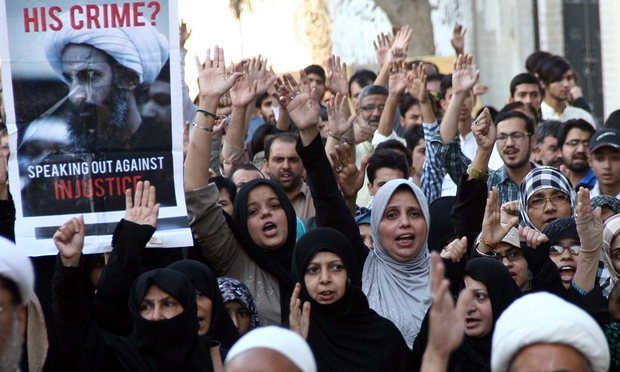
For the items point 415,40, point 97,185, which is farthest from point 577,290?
point 415,40

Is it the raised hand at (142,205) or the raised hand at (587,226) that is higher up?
the raised hand at (142,205)

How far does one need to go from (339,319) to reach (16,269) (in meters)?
2.16

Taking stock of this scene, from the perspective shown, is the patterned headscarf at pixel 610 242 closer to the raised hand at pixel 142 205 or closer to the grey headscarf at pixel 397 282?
the grey headscarf at pixel 397 282

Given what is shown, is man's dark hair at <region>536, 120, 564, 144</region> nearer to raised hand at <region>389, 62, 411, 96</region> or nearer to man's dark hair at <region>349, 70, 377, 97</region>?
raised hand at <region>389, 62, 411, 96</region>

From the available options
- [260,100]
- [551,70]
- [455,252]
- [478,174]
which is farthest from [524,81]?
[455,252]

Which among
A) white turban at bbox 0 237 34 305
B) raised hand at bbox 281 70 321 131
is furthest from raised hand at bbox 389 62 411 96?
white turban at bbox 0 237 34 305

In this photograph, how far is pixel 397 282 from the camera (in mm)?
6094

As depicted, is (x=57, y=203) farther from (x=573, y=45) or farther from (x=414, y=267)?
(x=573, y=45)

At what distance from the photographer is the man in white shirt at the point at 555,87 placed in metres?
11.2

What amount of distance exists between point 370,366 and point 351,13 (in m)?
16.1

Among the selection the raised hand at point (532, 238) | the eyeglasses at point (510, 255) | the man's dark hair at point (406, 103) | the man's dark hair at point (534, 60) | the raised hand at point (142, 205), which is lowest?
the eyeglasses at point (510, 255)

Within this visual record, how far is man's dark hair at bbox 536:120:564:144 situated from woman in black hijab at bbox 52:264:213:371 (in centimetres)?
454

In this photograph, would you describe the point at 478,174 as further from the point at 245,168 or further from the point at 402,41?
the point at 402,41

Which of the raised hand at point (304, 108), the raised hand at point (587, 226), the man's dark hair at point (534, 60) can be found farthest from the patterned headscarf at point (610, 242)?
the man's dark hair at point (534, 60)
